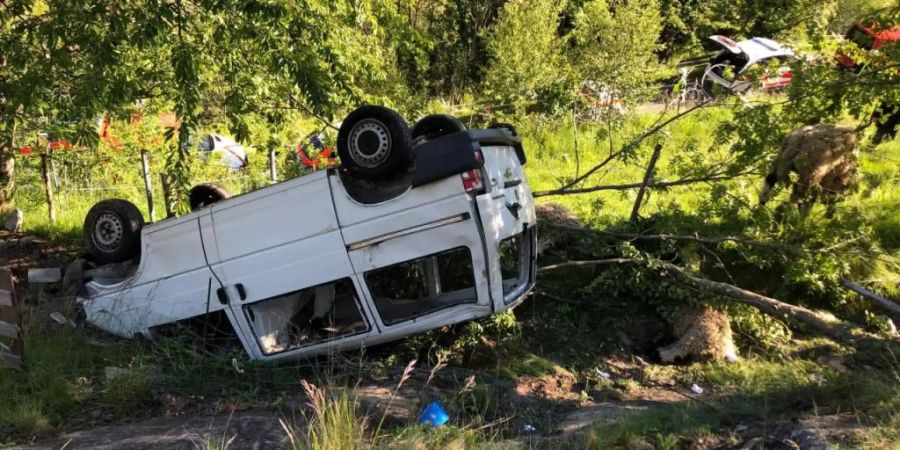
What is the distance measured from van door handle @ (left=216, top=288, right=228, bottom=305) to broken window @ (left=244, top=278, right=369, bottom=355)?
0.20 meters

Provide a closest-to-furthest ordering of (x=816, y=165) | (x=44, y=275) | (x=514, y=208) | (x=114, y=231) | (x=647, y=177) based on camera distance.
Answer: (x=514, y=208), (x=114, y=231), (x=44, y=275), (x=816, y=165), (x=647, y=177)

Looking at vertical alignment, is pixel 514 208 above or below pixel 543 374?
above

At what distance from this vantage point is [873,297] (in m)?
6.86

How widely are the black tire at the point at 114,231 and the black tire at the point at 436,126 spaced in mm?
2956

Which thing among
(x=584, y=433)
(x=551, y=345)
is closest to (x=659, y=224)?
(x=551, y=345)

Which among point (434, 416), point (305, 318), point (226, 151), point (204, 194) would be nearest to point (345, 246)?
point (305, 318)

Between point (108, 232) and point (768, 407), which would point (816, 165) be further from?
point (108, 232)

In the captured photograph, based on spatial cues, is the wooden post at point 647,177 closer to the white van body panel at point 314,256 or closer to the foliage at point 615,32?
the white van body panel at point 314,256

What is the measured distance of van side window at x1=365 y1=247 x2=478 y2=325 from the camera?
583 cm

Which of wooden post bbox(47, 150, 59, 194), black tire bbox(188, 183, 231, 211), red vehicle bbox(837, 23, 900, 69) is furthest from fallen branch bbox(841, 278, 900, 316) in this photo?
wooden post bbox(47, 150, 59, 194)

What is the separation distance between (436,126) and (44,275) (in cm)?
493

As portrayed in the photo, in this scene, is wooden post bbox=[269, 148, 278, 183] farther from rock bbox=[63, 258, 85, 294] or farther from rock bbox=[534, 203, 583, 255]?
rock bbox=[534, 203, 583, 255]

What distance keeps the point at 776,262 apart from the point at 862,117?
2263 mm

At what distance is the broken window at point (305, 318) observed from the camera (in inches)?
226
